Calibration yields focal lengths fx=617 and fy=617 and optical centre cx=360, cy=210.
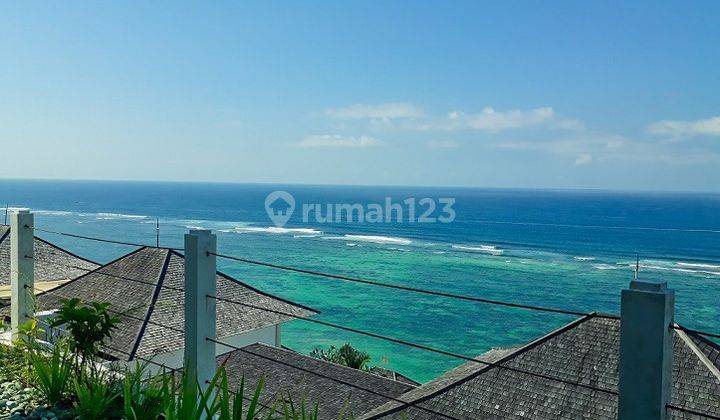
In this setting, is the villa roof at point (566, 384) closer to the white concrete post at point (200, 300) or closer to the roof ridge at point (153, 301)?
the roof ridge at point (153, 301)

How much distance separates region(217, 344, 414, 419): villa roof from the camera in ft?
44.1

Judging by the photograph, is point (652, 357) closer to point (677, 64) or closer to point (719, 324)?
point (719, 324)

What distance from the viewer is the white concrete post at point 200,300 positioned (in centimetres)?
288

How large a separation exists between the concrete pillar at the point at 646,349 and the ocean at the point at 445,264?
25.0 metres

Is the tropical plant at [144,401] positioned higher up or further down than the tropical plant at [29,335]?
further down

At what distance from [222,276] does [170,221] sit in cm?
7481

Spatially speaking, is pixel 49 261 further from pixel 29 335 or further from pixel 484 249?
pixel 484 249

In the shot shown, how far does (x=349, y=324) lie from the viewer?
117 feet

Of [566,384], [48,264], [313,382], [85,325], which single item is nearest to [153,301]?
[313,382]

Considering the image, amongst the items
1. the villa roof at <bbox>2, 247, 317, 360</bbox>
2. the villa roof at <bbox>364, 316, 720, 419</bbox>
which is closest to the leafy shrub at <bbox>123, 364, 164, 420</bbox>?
the villa roof at <bbox>364, 316, 720, 419</bbox>

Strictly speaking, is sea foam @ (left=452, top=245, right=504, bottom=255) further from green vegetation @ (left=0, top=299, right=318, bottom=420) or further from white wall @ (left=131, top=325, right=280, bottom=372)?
green vegetation @ (left=0, top=299, right=318, bottom=420)

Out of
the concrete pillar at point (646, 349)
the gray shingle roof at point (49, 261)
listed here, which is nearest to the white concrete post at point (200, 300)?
the concrete pillar at point (646, 349)

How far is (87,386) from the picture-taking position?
9.64 feet

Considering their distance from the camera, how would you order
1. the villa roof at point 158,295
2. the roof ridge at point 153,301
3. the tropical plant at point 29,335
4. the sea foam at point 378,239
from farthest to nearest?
the sea foam at point 378,239 < the villa roof at point 158,295 < the roof ridge at point 153,301 < the tropical plant at point 29,335
